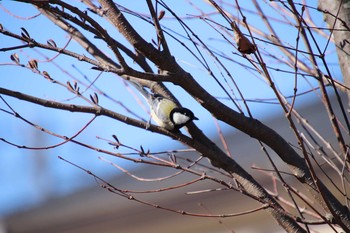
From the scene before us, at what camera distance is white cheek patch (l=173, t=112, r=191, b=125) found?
6.91ft

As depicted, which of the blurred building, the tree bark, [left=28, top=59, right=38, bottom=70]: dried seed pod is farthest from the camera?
the blurred building

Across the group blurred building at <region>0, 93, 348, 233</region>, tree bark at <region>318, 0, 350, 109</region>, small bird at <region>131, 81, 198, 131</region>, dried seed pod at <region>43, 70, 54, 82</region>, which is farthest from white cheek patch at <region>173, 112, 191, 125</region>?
blurred building at <region>0, 93, 348, 233</region>

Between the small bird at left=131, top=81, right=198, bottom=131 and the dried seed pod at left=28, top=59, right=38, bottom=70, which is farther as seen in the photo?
the small bird at left=131, top=81, right=198, bottom=131

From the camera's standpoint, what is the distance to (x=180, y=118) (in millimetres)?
2193

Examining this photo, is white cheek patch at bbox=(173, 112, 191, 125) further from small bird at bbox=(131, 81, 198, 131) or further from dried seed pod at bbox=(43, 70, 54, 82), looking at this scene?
dried seed pod at bbox=(43, 70, 54, 82)

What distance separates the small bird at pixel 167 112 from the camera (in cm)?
211

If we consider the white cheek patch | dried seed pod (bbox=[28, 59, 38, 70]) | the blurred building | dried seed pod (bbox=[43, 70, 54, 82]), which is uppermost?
the blurred building

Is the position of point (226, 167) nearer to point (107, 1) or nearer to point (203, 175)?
point (203, 175)

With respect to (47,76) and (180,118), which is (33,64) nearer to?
(47,76)

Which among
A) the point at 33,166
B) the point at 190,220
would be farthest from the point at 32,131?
the point at 190,220

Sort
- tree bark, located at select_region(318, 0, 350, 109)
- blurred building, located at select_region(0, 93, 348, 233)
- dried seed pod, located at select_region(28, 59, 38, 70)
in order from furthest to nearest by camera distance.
Result: blurred building, located at select_region(0, 93, 348, 233) → tree bark, located at select_region(318, 0, 350, 109) → dried seed pod, located at select_region(28, 59, 38, 70)

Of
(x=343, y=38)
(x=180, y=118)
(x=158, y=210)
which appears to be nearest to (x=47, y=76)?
(x=180, y=118)

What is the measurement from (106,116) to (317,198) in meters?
0.81

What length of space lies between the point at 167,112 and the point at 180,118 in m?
0.16
